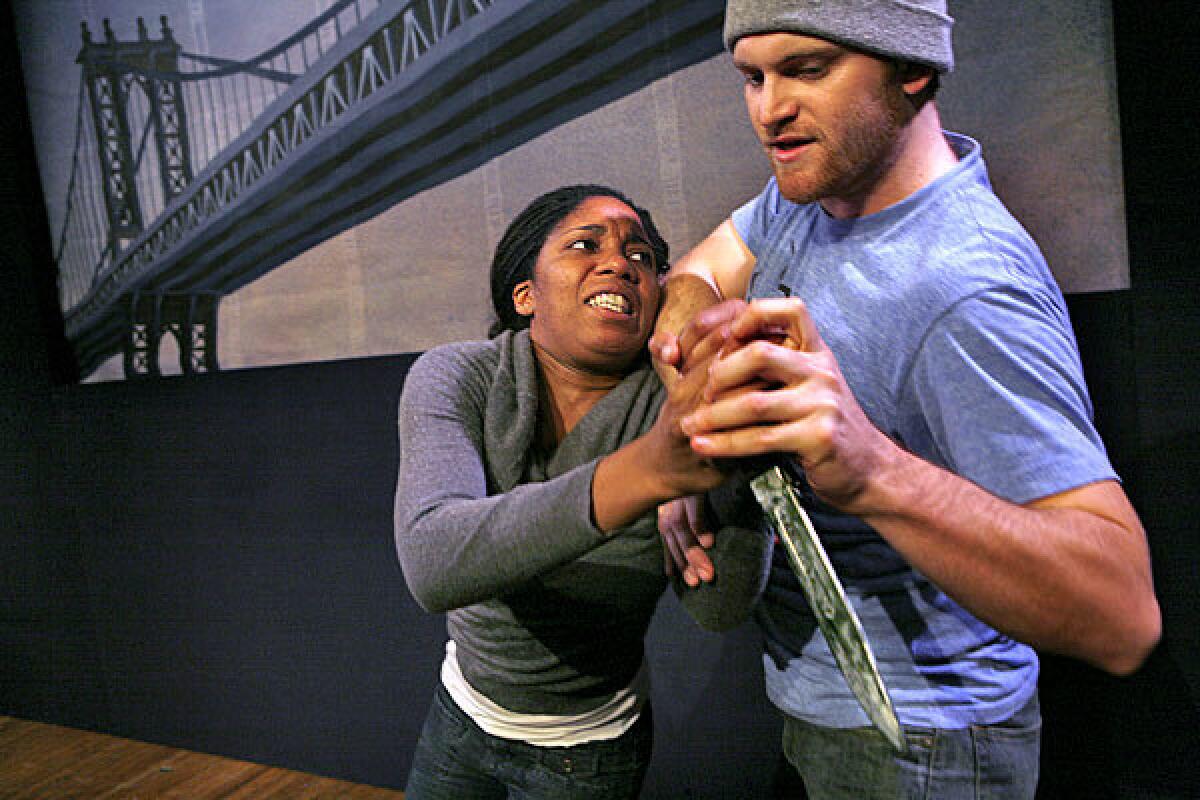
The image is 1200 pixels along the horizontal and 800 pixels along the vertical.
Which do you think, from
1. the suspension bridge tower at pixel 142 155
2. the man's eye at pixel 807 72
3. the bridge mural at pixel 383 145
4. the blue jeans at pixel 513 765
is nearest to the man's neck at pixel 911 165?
the man's eye at pixel 807 72

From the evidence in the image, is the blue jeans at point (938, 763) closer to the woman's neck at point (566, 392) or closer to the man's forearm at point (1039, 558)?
the man's forearm at point (1039, 558)

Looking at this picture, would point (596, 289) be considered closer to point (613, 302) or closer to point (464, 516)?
point (613, 302)

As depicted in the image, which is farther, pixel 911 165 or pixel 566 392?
pixel 566 392

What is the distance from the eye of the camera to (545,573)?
97cm

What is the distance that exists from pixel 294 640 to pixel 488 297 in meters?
1.41

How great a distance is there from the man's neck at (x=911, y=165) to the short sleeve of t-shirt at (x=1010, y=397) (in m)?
0.19

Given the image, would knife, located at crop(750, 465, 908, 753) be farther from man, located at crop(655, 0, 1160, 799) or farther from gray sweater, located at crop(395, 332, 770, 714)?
gray sweater, located at crop(395, 332, 770, 714)

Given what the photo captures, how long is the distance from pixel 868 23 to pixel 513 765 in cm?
113

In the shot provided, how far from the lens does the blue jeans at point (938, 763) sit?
2.90 ft

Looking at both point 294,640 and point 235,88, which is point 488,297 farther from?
point 294,640

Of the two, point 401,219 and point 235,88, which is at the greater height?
point 235,88

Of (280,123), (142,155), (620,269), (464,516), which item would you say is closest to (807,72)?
(620,269)

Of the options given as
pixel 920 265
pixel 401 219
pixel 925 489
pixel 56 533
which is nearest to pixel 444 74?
pixel 401 219

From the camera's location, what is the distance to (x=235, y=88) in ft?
8.53
